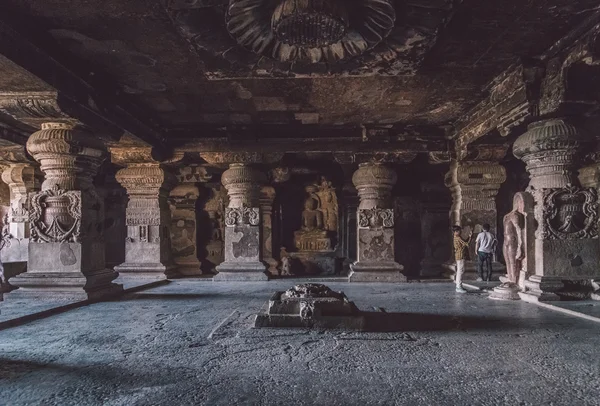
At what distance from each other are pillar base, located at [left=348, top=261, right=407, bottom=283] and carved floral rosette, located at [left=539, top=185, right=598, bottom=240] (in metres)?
3.93

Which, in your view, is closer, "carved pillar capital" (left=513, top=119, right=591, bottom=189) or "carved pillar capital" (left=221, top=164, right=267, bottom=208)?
"carved pillar capital" (left=513, top=119, right=591, bottom=189)

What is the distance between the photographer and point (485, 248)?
8.62 meters

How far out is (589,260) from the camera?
6.15 metres

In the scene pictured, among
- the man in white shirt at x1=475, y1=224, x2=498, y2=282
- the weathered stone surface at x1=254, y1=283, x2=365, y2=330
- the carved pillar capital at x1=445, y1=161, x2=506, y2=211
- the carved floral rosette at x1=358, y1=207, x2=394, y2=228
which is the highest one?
the carved pillar capital at x1=445, y1=161, x2=506, y2=211

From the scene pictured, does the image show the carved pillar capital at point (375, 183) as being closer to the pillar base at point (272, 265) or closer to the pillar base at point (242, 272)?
the pillar base at point (242, 272)

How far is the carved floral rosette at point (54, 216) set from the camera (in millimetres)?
6465

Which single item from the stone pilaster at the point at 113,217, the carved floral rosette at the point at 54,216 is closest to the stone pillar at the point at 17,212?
the stone pilaster at the point at 113,217

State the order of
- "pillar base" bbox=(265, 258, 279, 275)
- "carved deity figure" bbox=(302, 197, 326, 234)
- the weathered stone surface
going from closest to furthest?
the weathered stone surface, "pillar base" bbox=(265, 258, 279, 275), "carved deity figure" bbox=(302, 197, 326, 234)

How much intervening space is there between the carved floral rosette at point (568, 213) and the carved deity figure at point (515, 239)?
12.4 inches

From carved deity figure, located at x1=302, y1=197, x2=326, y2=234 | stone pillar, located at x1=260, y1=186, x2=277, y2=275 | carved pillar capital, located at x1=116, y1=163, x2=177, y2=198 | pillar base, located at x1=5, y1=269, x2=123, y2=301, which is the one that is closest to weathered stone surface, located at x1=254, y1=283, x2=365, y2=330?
pillar base, located at x1=5, y1=269, x2=123, y2=301

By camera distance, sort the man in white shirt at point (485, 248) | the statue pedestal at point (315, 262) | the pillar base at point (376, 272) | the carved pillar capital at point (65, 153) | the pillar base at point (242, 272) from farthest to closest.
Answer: the statue pedestal at point (315, 262)
the pillar base at point (242, 272)
the pillar base at point (376, 272)
the man in white shirt at point (485, 248)
the carved pillar capital at point (65, 153)

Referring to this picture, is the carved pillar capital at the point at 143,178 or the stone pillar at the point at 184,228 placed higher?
the carved pillar capital at the point at 143,178

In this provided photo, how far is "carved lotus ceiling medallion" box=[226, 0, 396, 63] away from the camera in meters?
3.90

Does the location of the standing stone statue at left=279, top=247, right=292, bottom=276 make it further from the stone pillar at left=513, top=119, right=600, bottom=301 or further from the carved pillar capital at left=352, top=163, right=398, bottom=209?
the stone pillar at left=513, top=119, right=600, bottom=301
